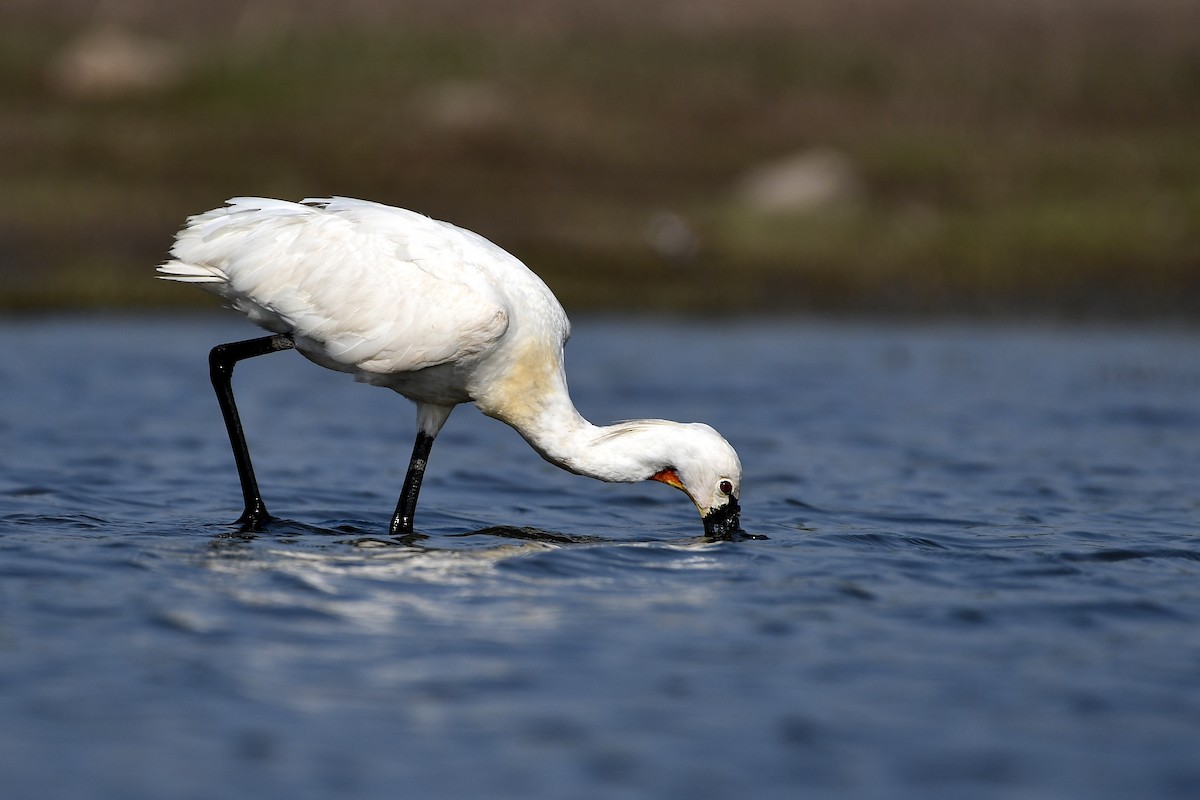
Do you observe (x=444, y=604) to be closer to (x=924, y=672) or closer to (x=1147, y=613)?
(x=924, y=672)

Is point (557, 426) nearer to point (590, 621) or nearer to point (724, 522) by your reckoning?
point (724, 522)

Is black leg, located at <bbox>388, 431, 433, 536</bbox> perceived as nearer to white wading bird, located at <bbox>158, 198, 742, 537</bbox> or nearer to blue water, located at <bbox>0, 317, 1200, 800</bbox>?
white wading bird, located at <bbox>158, 198, 742, 537</bbox>

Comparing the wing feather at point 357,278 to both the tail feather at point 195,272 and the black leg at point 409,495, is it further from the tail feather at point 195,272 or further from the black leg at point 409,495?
the black leg at point 409,495

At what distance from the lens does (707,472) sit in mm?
8969

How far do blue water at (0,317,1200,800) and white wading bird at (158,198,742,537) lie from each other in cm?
46

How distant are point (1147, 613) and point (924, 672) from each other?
162 centimetres

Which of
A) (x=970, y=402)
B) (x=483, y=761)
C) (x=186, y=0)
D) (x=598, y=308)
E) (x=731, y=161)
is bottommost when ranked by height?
(x=483, y=761)

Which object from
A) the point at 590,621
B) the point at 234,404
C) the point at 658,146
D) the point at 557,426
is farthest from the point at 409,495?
the point at 658,146

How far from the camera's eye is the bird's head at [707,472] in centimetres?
891

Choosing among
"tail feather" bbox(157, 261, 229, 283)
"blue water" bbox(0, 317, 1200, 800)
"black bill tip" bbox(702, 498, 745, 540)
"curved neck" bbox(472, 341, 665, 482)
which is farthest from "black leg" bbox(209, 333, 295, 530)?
"black bill tip" bbox(702, 498, 745, 540)

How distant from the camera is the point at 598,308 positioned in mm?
24828

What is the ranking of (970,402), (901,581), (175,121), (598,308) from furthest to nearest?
1. (175,121)
2. (598,308)
3. (970,402)
4. (901,581)

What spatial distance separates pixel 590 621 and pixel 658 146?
2758 centimetres

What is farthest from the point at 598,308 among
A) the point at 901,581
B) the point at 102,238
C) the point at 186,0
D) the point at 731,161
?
the point at 186,0
